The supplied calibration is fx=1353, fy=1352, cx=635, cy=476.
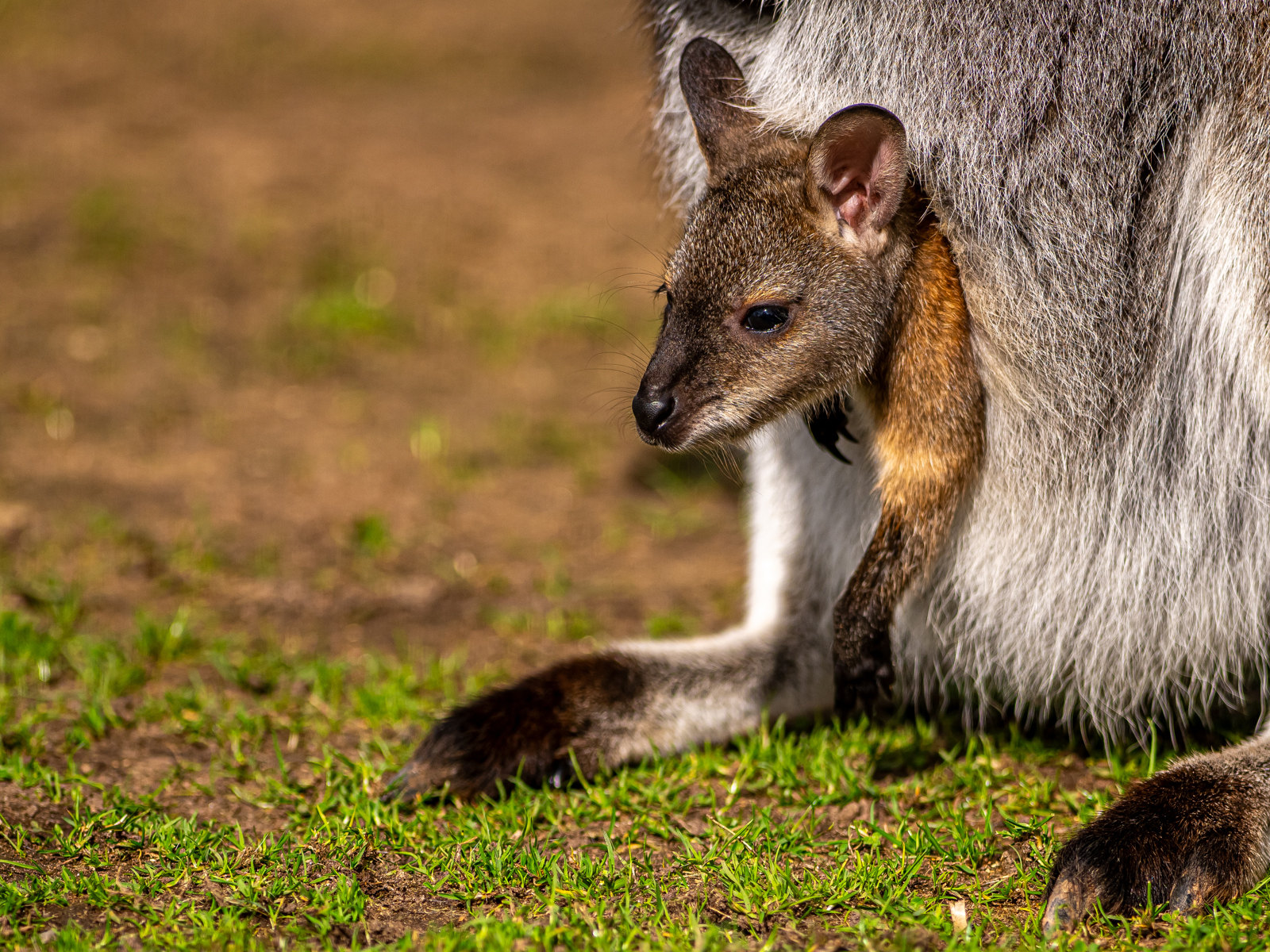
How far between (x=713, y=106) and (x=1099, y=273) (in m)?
0.71

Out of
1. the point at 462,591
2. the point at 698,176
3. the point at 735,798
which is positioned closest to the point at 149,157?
the point at 462,591

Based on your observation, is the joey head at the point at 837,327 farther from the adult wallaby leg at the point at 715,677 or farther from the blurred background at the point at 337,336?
the blurred background at the point at 337,336

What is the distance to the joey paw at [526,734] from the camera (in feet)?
8.25

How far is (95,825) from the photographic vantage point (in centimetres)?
235

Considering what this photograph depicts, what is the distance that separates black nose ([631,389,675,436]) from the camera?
84.4 inches

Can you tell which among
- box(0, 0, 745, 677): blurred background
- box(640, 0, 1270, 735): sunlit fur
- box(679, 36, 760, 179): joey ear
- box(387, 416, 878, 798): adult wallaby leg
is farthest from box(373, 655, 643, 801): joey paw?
box(679, 36, 760, 179): joey ear

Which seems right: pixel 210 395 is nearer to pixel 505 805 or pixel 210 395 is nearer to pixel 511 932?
pixel 505 805

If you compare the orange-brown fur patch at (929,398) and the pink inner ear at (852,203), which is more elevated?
the pink inner ear at (852,203)

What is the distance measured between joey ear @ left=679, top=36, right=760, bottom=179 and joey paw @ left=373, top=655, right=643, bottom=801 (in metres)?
1.02

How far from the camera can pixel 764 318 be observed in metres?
2.19

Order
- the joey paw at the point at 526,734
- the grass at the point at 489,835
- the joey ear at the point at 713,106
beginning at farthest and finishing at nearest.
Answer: the joey paw at the point at 526,734, the joey ear at the point at 713,106, the grass at the point at 489,835

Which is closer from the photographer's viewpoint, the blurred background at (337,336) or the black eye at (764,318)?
the black eye at (764,318)

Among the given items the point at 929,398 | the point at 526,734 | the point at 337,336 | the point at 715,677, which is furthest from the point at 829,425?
the point at 337,336

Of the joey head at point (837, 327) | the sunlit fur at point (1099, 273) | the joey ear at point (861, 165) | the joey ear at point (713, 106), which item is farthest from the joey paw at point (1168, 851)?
the joey ear at point (713, 106)
